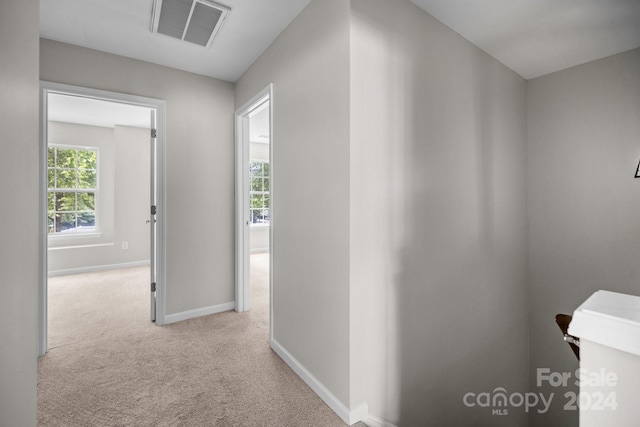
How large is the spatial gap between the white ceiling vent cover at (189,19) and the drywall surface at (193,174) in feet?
2.17

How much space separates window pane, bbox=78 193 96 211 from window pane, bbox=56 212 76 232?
181mm

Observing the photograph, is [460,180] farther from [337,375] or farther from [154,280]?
[154,280]

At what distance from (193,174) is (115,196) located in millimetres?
3433

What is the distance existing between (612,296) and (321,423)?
1457 millimetres

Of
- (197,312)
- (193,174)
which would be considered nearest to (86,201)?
(193,174)

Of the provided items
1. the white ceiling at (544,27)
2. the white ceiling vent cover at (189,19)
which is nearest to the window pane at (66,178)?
the white ceiling vent cover at (189,19)

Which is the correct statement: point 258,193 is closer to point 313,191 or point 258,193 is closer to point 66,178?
point 66,178

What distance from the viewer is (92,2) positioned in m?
1.97

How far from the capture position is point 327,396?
177 centimetres

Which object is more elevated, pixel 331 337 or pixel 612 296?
pixel 612 296

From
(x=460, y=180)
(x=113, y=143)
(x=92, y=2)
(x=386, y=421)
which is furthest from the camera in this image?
(x=113, y=143)

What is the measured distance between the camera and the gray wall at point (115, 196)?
507 cm

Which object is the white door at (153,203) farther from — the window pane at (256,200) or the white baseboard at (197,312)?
the window pane at (256,200)

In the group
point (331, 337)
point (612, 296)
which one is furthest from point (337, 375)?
point (612, 296)
